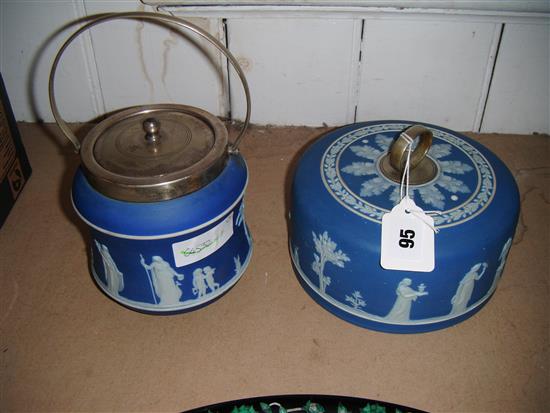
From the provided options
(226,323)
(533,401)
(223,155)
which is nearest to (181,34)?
(223,155)

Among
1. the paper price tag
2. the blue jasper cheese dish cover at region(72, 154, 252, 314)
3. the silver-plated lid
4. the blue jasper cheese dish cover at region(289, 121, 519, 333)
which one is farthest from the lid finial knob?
the paper price tag

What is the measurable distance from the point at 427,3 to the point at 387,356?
26.1 inches

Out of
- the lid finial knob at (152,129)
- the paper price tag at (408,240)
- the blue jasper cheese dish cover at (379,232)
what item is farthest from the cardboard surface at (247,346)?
the lid finial knob at (152,129)

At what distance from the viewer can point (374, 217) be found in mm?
784

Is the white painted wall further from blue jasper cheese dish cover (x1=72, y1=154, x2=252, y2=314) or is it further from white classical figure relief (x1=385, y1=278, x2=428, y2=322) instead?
white classical figure relief (x1=385, y1=278, x2=428, y2=322)

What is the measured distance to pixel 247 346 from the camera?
0.88 m

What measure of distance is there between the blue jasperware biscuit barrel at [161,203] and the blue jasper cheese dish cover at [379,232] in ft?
0.39

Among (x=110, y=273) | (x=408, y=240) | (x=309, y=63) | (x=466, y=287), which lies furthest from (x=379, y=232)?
(x=309, y=63)

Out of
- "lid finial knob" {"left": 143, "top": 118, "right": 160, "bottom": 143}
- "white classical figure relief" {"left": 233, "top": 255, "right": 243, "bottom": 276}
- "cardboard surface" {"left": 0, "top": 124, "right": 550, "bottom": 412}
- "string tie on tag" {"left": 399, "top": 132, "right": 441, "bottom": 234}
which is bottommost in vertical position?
"cardboard surface" {"left": 0, "top": 124, "right": 550, "bottom": 412}

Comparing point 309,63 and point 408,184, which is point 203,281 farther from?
point 309,63

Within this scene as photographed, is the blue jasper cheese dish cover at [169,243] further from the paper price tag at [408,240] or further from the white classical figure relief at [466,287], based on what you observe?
the white classical figure relief at [466,287]

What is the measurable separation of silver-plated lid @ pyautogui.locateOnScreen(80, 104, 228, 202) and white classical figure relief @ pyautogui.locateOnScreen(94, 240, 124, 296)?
0.31ft

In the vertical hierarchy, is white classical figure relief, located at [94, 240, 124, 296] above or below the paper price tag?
below

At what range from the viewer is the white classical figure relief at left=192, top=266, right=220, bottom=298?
0.85 m
